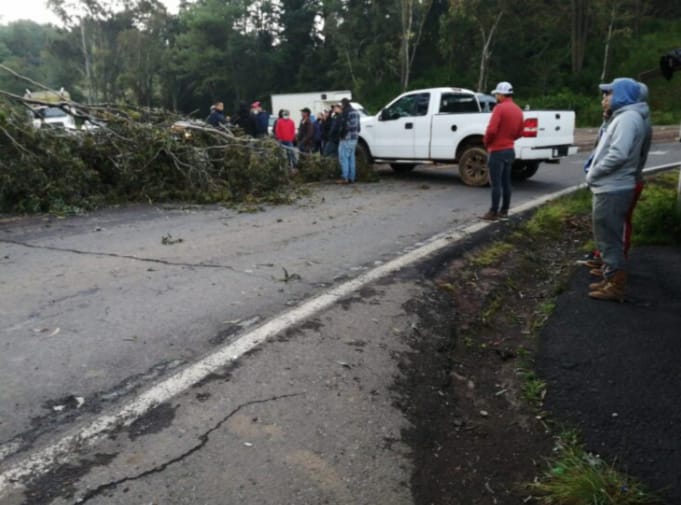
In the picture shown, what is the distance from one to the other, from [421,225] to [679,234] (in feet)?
9.97

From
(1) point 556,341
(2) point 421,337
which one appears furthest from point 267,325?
(1) point 556,341

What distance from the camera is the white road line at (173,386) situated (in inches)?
101

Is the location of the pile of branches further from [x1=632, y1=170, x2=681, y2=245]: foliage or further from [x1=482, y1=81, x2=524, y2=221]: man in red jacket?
[x1=632, y1=170, x2=681, y2=245]: foliage

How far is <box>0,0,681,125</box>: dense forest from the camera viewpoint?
35219 mm

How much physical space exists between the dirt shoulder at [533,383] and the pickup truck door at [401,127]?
7151mm

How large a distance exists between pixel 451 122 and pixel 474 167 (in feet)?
3.38

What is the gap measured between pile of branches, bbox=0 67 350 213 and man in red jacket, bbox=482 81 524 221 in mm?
3659

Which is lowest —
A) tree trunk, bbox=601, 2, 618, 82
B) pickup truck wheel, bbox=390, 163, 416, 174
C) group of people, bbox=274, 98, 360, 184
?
pickup truck wheel, bbox=390, 163, 416, 174

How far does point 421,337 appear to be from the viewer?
418cm

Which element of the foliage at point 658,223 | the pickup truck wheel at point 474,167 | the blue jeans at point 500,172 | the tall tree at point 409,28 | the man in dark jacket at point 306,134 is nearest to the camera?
the foliage at point 658,223

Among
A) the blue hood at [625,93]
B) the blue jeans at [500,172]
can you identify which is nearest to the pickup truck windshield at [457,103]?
the blue jeans at [500,172]

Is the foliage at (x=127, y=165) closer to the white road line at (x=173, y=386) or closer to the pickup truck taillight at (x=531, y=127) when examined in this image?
the pickup truck taillight at (x=531, y=127)

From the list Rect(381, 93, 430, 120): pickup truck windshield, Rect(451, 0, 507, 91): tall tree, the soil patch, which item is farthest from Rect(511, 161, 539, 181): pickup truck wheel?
Rect(451, 0, 507, 91): tall tree

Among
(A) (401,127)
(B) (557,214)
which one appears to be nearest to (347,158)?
(A) (401,127)
